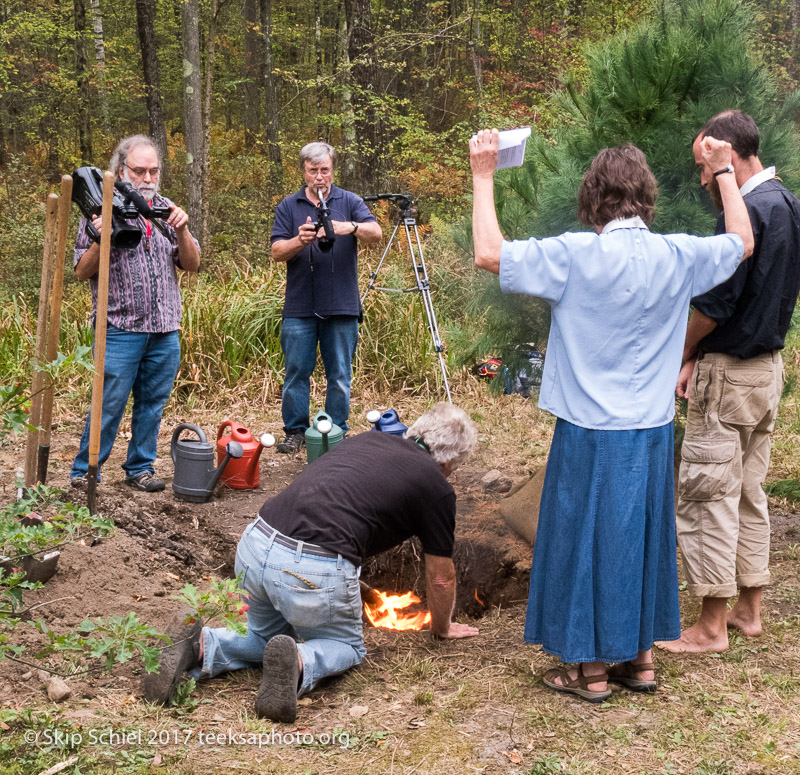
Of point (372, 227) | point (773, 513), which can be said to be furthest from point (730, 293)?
point (372, 227)

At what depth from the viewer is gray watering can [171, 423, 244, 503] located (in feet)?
15.4

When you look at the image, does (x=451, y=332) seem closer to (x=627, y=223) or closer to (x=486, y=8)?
(x=627, y=223)

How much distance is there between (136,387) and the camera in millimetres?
4750

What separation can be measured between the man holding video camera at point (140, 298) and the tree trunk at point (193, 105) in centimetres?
804

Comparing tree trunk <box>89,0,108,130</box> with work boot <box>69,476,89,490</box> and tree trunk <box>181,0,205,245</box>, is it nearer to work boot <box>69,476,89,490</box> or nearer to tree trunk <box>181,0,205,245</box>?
tree trunk <box>181,0,205,245</box>

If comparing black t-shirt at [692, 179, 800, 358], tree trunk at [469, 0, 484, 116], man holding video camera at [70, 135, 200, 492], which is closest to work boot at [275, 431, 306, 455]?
man holding video camera at [70, 135, 200, 492]

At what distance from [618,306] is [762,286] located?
78 cm

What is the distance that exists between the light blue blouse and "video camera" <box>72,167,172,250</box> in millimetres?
2373

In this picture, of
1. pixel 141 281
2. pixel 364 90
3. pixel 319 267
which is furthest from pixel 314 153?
pixel 364 90

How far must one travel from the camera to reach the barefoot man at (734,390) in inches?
116

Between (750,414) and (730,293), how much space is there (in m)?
0.47

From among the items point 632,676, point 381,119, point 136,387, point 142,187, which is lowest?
point 632,676

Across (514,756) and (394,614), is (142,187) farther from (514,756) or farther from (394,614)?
(514,756)

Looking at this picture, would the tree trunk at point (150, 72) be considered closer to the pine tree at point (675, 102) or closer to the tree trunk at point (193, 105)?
the tree trunk at point (193, 105)
